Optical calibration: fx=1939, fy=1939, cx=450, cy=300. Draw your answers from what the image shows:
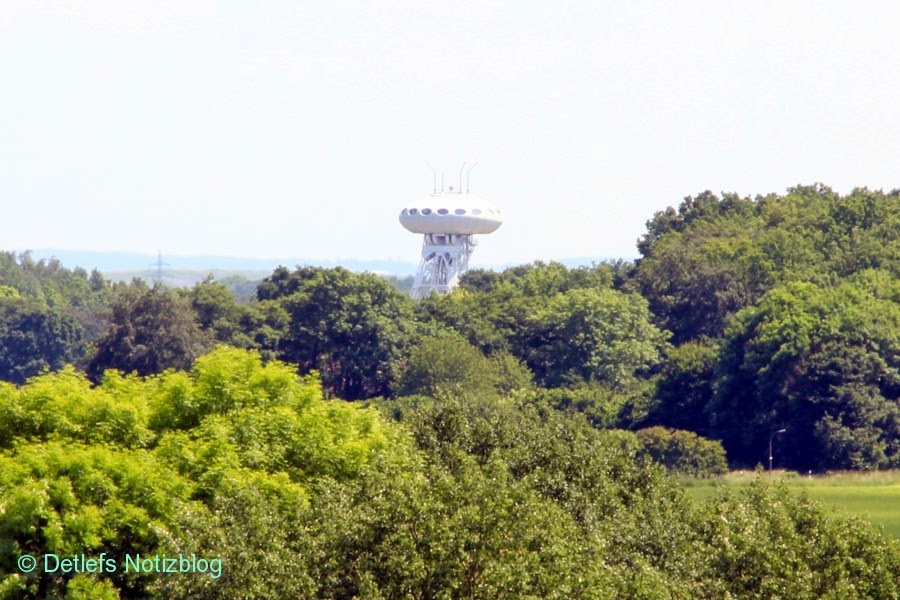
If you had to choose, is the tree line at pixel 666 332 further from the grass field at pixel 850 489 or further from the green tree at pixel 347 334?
the grass field at pixel 850 489

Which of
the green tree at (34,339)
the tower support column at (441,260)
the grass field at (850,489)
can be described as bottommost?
the grass field at (850,489)

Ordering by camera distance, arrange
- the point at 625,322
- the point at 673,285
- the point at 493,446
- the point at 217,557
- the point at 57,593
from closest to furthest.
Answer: the point at 217,557 < the point at 57,593 < the point at 493,446 < the point at 625,322 < the point at 673,285

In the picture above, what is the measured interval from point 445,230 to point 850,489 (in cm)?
9458

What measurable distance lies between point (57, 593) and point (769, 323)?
68420 mm

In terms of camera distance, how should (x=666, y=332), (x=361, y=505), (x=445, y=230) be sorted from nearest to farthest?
(x=361, y=505)
(x=666, y=332)
(x=445, y=230)

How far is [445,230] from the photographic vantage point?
175000 millimetres

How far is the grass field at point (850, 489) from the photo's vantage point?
7163cm

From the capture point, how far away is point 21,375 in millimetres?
156125

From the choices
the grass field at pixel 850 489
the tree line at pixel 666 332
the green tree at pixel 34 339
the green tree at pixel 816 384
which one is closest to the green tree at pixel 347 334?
the tree line at pixel 666 332

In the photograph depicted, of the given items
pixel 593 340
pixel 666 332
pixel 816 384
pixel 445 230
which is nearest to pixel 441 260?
pixel 445 230

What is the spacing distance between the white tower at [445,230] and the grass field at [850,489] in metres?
84.4

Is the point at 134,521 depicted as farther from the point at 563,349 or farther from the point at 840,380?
the point at 563,349

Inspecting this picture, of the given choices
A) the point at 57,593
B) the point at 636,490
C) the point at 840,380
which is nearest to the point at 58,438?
the point at 57,593

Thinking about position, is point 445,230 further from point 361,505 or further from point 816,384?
point 361,505
